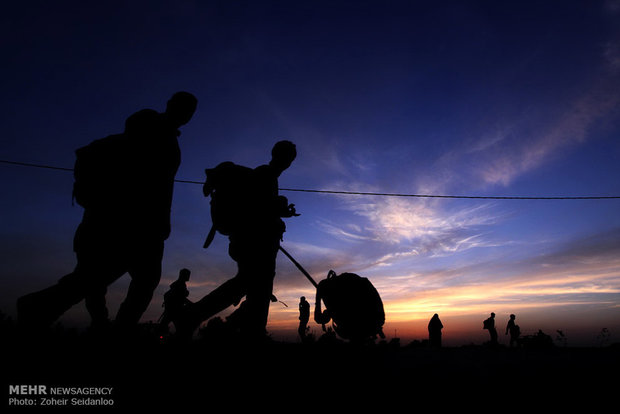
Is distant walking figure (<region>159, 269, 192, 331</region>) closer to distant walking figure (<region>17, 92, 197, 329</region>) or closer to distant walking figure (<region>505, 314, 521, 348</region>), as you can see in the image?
distant walking figure (<region>17, 92, 197, 329</region>)

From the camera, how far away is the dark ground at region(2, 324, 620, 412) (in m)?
1.82

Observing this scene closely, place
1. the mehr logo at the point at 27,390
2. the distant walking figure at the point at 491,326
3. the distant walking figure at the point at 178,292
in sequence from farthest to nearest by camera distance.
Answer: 1. the distant walking figure at the point at 491,326
2. the distant walking figure at the point at 178,292
3. the mehr logo at the point at 27,390

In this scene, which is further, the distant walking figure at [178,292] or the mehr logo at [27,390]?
the distant walking figure at [178,292]

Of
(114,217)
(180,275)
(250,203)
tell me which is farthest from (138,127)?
(180,275)

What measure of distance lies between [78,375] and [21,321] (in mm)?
572

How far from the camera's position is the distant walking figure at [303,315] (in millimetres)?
14242

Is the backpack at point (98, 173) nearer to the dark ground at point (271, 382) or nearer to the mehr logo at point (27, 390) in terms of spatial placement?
the dark ground at point (271, 382)

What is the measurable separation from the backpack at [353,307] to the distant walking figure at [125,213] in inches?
83.4

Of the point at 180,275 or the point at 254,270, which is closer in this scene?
the point at 254,270

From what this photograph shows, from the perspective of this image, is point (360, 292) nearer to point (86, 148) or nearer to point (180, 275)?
point (86, 148)

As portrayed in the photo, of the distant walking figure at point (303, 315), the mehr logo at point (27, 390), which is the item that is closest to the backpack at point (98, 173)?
the mehr logo at point (27, 390)

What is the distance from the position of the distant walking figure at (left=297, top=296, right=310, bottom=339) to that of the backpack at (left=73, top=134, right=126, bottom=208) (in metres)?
12.8

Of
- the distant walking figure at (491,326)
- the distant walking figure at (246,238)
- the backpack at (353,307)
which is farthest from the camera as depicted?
the distant walking figure at (491,326)

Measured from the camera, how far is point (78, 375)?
205cm
